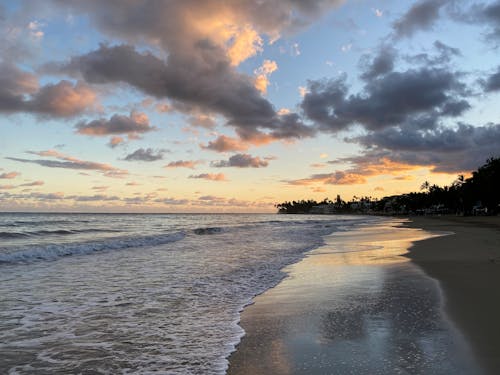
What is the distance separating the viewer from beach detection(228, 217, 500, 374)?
4613 mm

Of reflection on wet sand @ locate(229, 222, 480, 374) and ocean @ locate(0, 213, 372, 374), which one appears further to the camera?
ocean @ locate(0, 213, 372, 374)

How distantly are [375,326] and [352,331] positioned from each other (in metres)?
0.47

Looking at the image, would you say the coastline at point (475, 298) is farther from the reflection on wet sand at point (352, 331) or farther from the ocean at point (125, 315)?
the ocean at point (125, 315)

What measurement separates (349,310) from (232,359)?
315 centimetres

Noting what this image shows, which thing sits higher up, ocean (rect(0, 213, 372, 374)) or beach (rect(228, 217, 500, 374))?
beach (rect(228, 217, 500, 374))

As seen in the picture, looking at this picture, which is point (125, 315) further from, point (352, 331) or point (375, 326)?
point (375, 326)

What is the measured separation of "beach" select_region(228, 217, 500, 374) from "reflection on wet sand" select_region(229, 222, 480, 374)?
13mm

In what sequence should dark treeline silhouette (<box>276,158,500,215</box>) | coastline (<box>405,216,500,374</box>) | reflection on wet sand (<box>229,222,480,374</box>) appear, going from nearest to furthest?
1. reflection on wet sand (<box>229,222,480,374</box>)
2. coastline (<box>405,216,500,374</box>)
3. dark treeline silhouette (<box>276,158,500,215</box>)

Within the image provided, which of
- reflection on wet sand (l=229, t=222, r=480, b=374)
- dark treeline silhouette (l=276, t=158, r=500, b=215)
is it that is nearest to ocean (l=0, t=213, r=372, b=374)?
reflection on wet sand (l=229, t=222, r=480, b=374)

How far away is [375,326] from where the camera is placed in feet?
20.2

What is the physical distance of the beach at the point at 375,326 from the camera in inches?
182

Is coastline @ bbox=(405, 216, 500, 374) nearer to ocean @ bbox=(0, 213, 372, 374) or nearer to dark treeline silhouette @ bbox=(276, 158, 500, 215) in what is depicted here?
ocean @ bbox=(0, 213, 372, 374)

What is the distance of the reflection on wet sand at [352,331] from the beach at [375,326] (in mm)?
13

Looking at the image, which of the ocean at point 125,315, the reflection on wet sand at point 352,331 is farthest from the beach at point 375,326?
the ocean at point 125,315
